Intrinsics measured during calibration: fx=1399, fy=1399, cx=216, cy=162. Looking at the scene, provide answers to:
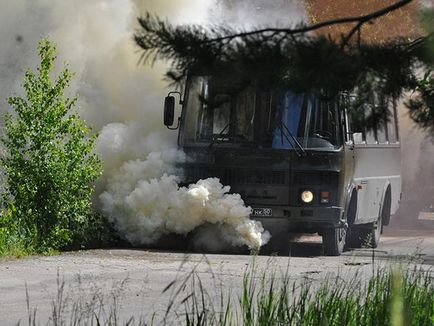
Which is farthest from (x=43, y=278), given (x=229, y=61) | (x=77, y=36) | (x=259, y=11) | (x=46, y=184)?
(x=259, y=11)

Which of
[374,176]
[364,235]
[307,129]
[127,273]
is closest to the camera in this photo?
[127,273]

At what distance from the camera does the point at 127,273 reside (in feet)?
52.2

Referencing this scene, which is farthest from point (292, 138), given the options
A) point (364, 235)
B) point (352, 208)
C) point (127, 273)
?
point (364, 235)

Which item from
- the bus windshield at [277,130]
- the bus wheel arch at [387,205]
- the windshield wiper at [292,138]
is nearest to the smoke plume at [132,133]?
the bus windshield at [277,130]

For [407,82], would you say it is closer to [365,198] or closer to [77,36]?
[365,198]

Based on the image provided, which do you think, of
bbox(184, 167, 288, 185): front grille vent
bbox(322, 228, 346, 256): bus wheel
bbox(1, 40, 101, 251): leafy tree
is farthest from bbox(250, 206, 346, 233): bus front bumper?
bbox(1, 40, 101, 251): leafy tree

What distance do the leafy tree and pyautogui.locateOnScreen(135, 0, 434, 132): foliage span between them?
31.2 ft

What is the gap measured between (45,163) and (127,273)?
3030 millimetres

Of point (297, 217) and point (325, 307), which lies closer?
point (325, 307)

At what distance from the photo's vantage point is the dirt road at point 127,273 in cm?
1250

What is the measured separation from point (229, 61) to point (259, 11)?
21.9 m

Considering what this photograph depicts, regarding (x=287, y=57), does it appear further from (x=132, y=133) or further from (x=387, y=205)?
(x=387, y=205)

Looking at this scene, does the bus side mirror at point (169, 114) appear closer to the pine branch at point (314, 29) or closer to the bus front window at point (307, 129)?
the bus front window at point (307, 129)

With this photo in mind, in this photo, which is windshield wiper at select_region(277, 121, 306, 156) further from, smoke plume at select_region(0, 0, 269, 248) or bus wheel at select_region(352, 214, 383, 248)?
bus wheel at select_region(352, 214, 383, 248)
